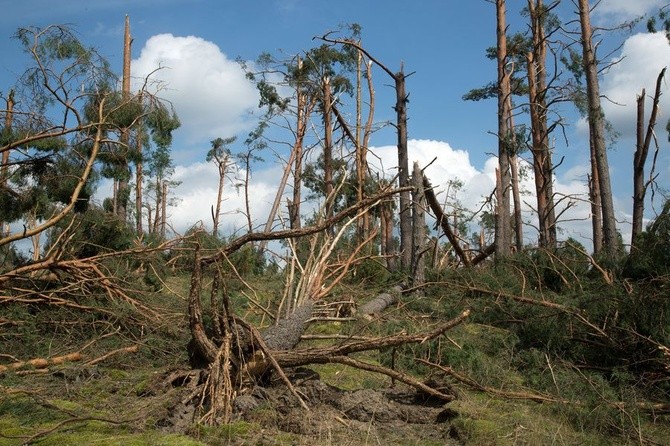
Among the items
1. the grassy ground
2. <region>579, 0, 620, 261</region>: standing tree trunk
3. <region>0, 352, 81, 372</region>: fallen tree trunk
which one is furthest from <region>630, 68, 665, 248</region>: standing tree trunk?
<region>0, 352, 81, 372</region>: fallen tree trunk

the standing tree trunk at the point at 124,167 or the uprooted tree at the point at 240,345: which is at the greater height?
the standing tree trunk at the point at 124,167

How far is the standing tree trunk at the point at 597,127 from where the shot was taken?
1527 centimetres

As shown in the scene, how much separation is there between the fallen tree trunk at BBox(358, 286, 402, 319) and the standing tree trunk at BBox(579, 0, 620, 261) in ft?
21.7

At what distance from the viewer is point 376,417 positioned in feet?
16.9

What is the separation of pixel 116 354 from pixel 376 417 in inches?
128

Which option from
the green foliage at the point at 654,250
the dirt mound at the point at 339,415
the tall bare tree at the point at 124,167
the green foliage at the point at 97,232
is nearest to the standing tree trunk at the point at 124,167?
the tall bare tree at the point at 124,167

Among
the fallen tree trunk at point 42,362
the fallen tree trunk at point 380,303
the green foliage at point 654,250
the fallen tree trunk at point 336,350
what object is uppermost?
the green foliage at point 654,250

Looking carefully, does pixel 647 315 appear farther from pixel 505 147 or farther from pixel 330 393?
pixel 505 147

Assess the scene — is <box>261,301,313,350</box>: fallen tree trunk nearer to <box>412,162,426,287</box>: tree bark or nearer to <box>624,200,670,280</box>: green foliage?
<box>624,200,670,280</box>: green foliage

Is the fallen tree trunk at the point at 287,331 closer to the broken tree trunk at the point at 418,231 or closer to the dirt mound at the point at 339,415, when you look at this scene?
the dirt mound at the point at 339,415

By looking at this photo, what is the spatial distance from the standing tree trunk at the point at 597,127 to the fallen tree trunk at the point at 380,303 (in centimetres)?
661

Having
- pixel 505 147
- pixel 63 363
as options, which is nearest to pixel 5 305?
pixel 63 363

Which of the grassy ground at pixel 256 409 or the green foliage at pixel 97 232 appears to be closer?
the grassy ground at pixel 256 409

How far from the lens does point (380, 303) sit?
9961 mm
